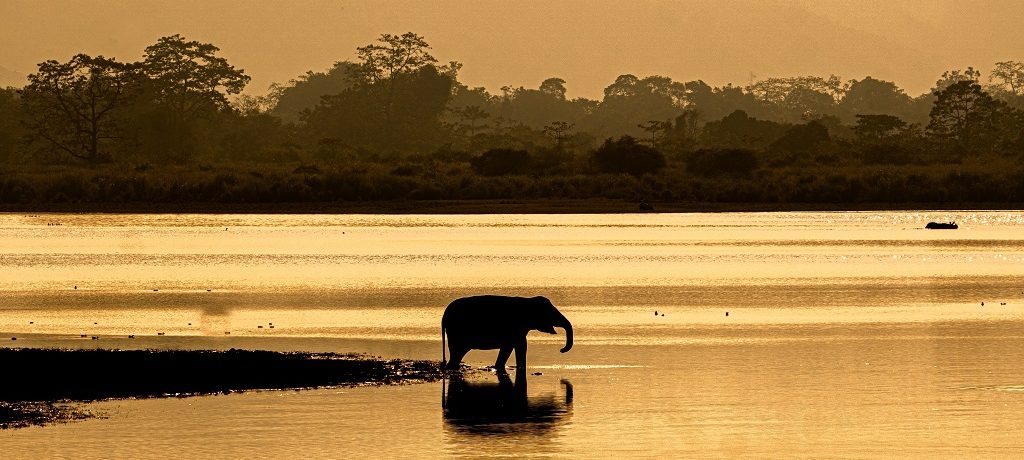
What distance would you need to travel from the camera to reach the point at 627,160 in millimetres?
109812

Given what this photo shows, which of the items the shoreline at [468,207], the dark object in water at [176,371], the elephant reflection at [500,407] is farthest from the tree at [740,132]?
the elephant reflection at [500,407]

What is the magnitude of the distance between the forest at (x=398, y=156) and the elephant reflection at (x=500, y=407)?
271ft

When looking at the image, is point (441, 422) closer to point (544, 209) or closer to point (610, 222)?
point (610, 222)

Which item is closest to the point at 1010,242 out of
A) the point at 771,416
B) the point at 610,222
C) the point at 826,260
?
the point at 826,260

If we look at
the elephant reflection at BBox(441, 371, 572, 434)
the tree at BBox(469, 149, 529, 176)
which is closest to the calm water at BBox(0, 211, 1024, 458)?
the elephant reflection at BBox(441, 371, 572, 434)

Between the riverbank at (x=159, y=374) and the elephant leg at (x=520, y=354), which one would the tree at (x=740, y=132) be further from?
the elephant leg at (x=520, y=354)

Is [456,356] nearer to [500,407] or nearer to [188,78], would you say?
[500,407]

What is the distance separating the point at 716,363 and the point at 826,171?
88.4 meters

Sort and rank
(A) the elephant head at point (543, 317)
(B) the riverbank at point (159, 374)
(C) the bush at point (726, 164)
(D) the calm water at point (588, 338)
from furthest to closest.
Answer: (C) the bush at point (726, 164) < (A) the elephant head at point (543, 317) < (B) the riverbank at point (159, 374) < (D) the calm water at point (588, 338)

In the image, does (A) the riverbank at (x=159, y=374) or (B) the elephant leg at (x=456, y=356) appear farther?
(B) the elephant leg at (x=456, y=356)

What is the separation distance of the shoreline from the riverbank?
76.4 meters

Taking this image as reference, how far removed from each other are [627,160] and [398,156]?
21.6 metres

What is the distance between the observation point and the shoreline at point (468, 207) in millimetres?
103812

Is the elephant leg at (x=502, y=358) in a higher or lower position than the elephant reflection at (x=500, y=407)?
higher
